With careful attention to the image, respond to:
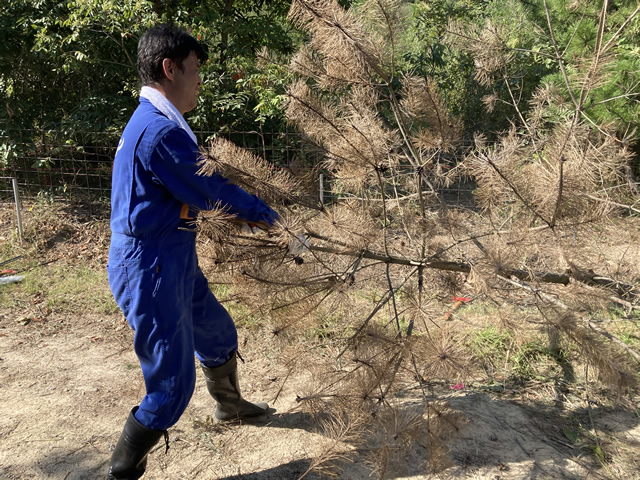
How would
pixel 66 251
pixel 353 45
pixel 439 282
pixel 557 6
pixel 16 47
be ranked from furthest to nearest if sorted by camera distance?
pixel 16 47, pixel 66 251, pixel 557 6, pixel 439 282, pixel 353 45

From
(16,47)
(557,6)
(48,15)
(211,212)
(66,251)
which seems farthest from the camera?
(16,47)

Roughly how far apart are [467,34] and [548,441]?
2.03 meters

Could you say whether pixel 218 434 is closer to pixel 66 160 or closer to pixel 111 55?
pixel 66 160

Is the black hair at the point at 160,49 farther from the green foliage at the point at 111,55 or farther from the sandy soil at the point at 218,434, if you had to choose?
the green foliage at the point at 111,55

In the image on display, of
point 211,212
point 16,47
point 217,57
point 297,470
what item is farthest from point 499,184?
point 16,47

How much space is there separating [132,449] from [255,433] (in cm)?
69

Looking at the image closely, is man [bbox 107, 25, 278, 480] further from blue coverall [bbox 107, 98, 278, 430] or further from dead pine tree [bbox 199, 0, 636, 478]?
dead pine tree [bbox 199, 0, 636, 478]

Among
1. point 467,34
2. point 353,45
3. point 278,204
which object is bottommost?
point 278,204

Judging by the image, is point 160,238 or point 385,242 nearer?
point 160,238

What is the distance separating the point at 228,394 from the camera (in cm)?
250

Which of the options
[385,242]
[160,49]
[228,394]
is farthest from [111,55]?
[385,242]

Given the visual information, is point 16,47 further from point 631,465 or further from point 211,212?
point 631,465

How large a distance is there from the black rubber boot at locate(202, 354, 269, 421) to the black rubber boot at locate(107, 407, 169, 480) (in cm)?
49

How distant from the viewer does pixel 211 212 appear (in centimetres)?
169
